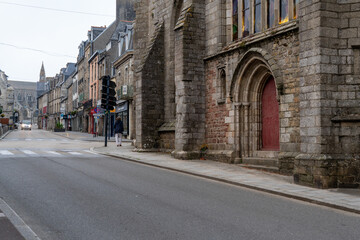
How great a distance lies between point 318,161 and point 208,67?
7681 mm

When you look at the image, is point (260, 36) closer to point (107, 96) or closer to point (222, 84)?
point (222, 84)

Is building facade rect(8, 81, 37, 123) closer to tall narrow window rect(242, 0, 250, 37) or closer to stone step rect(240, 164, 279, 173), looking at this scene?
tall narrow window rect(242, 0, 250, 37)

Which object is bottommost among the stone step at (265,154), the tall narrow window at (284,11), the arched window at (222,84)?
the stone step at (265,154)

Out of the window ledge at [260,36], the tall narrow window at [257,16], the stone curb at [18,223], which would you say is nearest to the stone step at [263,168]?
the window ledge at [260,36]

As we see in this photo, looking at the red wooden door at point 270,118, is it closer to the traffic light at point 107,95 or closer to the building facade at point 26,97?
the traffic light at point 107,95

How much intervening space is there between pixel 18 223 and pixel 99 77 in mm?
45097

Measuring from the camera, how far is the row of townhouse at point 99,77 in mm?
36844

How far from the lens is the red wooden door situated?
13.3 meters

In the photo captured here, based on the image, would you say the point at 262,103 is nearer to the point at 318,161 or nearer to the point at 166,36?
the point at 318,161

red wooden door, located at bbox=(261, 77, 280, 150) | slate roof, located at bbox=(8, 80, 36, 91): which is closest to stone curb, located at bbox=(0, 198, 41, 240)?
red wooden door, located at bbox=(261, 77, 280, 150)

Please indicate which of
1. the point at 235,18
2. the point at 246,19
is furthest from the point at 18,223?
the point at 235,18

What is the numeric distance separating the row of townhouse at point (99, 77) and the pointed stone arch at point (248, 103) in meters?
Answer: 18.1

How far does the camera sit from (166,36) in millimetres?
19891

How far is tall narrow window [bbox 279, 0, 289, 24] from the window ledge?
38cm
